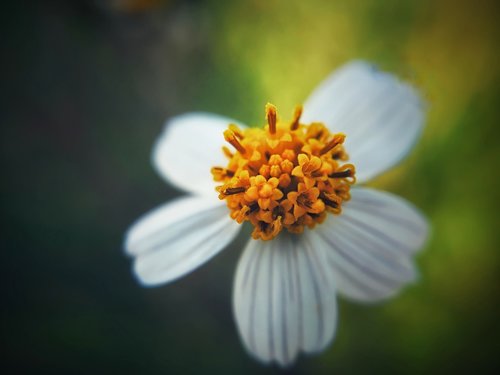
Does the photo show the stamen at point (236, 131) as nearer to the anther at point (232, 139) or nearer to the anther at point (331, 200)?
the anther at point (232, 139)

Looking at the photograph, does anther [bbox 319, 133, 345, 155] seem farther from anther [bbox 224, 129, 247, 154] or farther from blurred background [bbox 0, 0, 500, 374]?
blurred background [bbox 0, 0, 500, 374]

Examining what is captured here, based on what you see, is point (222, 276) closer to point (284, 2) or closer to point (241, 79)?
point (241, 79)

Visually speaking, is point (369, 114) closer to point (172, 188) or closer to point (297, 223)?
point (297, 223)

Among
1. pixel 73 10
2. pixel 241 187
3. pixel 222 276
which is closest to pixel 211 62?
pixel 73 10

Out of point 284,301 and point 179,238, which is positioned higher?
point 179,238

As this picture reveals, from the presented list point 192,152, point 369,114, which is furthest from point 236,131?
point 369,114

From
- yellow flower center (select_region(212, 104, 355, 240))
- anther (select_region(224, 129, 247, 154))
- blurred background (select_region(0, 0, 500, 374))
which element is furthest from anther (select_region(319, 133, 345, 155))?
blurred background (select_region(0, 0, 500, 374))

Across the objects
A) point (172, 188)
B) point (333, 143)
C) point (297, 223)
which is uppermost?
point (172, 188)
